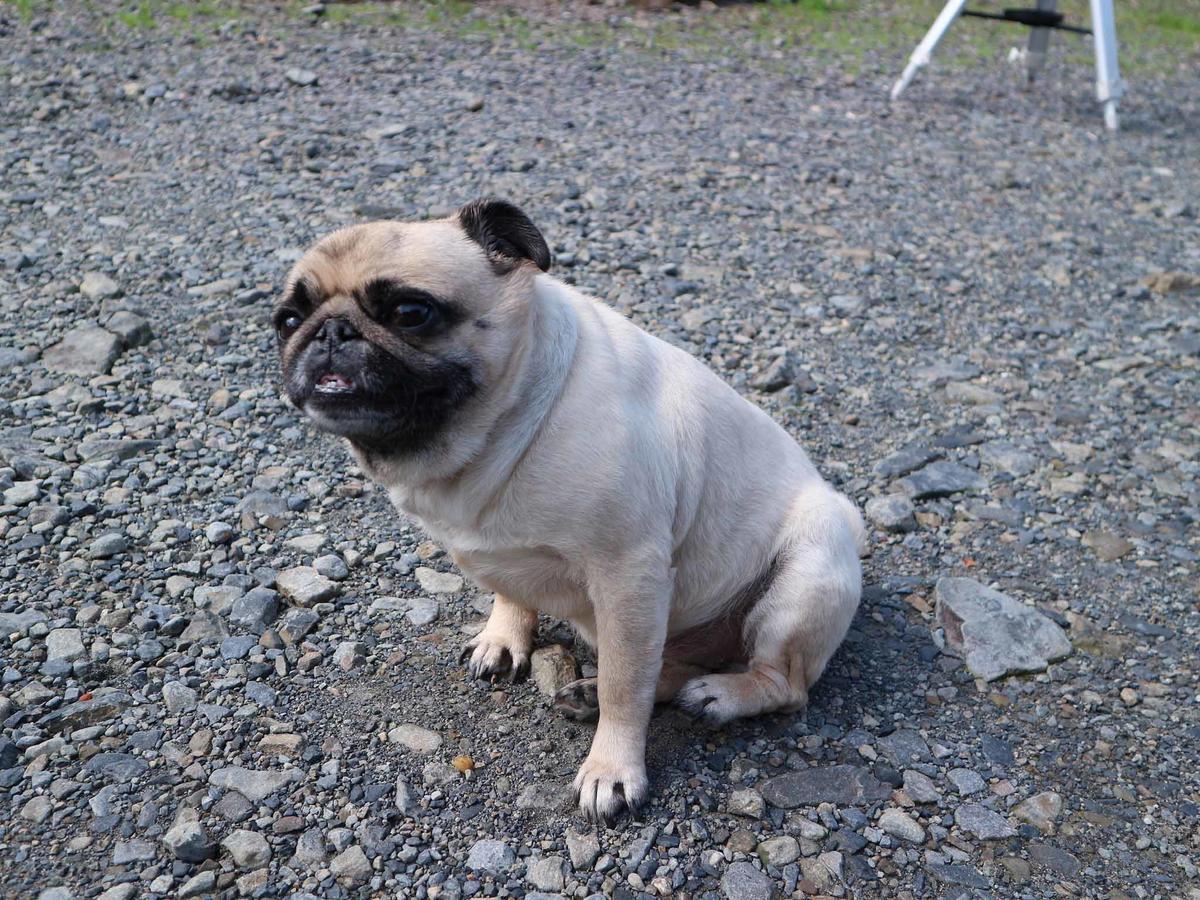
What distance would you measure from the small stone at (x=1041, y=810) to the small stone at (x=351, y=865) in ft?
6.09

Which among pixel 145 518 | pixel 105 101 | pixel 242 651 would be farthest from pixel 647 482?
pixel 105 101

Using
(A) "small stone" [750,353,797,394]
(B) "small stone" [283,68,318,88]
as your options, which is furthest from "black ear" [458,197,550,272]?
(B) "small stone" [283,68,318,88]

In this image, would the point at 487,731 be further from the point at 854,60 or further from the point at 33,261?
the point at 854,60

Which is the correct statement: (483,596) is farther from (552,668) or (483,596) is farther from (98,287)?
(98,287)

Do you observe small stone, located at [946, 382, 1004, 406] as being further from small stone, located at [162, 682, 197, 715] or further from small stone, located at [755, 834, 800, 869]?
small stone, located at [162, 682, 197, 715]

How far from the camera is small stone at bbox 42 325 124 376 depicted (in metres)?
5.21

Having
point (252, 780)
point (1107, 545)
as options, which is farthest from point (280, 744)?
point (1107, 545)

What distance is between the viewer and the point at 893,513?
4652 millimetres

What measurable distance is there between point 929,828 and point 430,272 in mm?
2100

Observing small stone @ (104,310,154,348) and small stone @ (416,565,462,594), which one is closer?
small stone @ (416,565,462,594)

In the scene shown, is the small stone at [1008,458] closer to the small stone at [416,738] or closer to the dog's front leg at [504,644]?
the dog's front leg at [504,644]

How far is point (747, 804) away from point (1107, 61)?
910 centimetres

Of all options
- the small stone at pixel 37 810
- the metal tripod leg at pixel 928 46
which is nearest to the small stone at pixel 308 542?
the small stone at pixel 37 810

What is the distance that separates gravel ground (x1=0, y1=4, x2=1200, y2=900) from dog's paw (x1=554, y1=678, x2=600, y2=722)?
0.07 m
